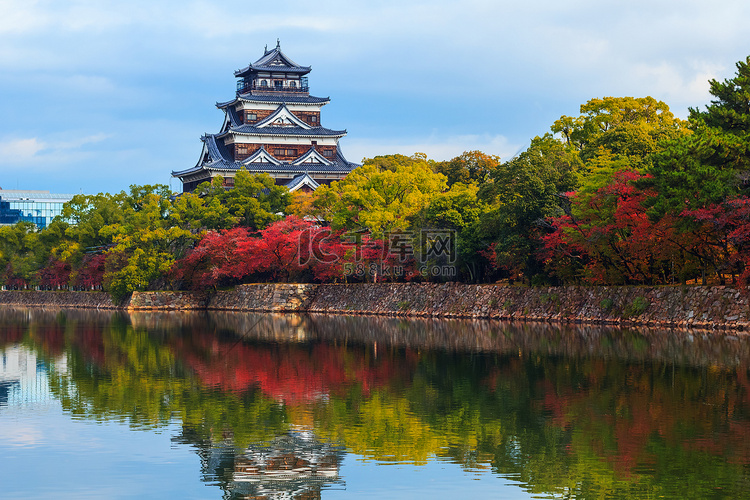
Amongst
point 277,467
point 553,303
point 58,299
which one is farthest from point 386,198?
point 277,467

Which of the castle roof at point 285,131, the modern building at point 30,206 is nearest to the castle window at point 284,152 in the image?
the castle roof at point 285,131

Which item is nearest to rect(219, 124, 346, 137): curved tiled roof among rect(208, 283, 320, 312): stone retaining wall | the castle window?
the castle window

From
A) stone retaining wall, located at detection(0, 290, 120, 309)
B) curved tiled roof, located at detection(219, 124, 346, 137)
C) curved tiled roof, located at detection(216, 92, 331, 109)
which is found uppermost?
curved tiled roof, located at detection(216, 92, 331, 109)

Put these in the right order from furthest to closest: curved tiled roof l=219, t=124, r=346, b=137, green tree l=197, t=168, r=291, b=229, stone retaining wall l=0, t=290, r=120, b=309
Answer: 1. curved tiled roof l=219, t=124, r=346, b=137
2. stone retaining wall l=0, t=290, r=120, b=309
3. green tree l=197, t=168, r=291, b=229

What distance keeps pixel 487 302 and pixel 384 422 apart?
90.6 feet

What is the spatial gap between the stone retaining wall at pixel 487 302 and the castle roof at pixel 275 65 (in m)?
20.8

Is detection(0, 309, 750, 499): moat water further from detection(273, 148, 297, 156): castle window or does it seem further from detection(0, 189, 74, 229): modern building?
detection(0, 189, 74, 229): modern building

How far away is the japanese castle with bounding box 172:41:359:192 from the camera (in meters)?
66.0

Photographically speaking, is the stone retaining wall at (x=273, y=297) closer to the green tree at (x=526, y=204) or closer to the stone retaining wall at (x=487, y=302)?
the stone retaining wall at (x=487, y=302)

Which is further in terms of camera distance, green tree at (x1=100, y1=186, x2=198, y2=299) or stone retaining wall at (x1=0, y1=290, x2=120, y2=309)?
stone retaining wall at (x1=0, y1=290, x2=120, y2=309)

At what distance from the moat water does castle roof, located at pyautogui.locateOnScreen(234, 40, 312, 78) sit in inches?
1937

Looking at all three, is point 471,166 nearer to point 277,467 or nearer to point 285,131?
point 285,131

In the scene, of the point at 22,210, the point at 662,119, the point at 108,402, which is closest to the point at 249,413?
the point at 108,402

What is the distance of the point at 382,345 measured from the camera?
26.2 metres
